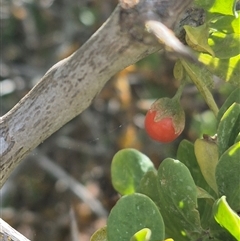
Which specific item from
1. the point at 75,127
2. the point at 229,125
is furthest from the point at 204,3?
the point at 75,127

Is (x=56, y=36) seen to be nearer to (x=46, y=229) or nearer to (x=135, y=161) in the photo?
(x=46, y=229)

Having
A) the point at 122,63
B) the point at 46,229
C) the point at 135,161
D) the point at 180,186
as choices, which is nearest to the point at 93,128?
the point at 46,229

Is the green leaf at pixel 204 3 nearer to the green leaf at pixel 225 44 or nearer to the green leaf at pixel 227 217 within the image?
the green leaf at pixel 225 44

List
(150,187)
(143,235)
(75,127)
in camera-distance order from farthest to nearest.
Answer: (75,127) → (150,187) → (143,235)

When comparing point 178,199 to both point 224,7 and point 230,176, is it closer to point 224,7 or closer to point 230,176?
point 230,176

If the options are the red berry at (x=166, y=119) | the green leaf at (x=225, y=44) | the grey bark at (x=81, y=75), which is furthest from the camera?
the red berry at (x=166, y=119)

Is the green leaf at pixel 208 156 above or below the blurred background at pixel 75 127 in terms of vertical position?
above

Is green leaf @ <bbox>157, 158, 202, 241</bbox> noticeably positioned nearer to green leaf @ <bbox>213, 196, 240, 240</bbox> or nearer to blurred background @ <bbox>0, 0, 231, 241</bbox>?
green leaf @ <bbox>213, 196, 240, 240</bbox>

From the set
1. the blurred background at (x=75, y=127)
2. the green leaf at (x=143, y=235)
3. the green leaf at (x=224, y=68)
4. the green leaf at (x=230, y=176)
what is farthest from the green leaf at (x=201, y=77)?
the blurred background at (x=75, y=127)

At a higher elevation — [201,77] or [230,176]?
[201,77]
